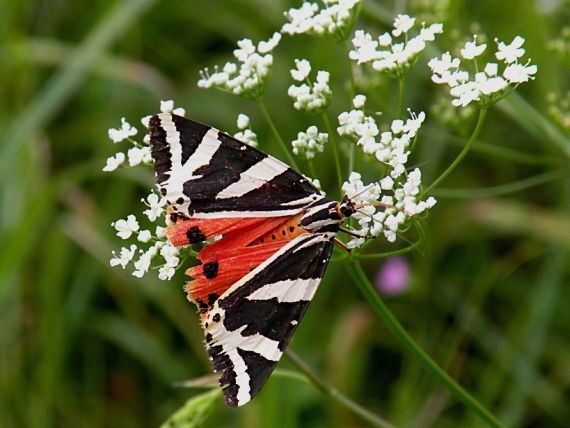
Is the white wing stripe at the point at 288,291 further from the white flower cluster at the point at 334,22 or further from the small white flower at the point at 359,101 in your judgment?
the white flower cluster at the point at 334,22

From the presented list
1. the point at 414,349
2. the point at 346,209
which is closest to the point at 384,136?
the point at 346,209

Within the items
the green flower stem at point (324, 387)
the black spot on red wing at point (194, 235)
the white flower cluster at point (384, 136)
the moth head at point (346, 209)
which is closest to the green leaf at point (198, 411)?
the green flower stem at point (324, 387)

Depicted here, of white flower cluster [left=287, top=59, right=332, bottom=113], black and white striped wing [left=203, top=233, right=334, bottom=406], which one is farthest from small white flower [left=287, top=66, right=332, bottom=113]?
black and white striped wing [left=203, top=233, right=334, bottom=406]

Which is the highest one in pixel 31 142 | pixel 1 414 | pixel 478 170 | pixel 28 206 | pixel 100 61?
pixel 100 61

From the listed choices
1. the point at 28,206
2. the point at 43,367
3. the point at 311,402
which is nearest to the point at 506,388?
the point at 311,402

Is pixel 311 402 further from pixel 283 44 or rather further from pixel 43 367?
pixel 283 44

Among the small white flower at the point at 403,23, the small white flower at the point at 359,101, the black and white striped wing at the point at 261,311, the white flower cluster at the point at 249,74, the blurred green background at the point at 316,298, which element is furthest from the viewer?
the blurred green background at the point at 316,298

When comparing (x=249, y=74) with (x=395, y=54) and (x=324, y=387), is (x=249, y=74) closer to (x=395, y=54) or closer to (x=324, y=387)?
(x=395, y=54)
